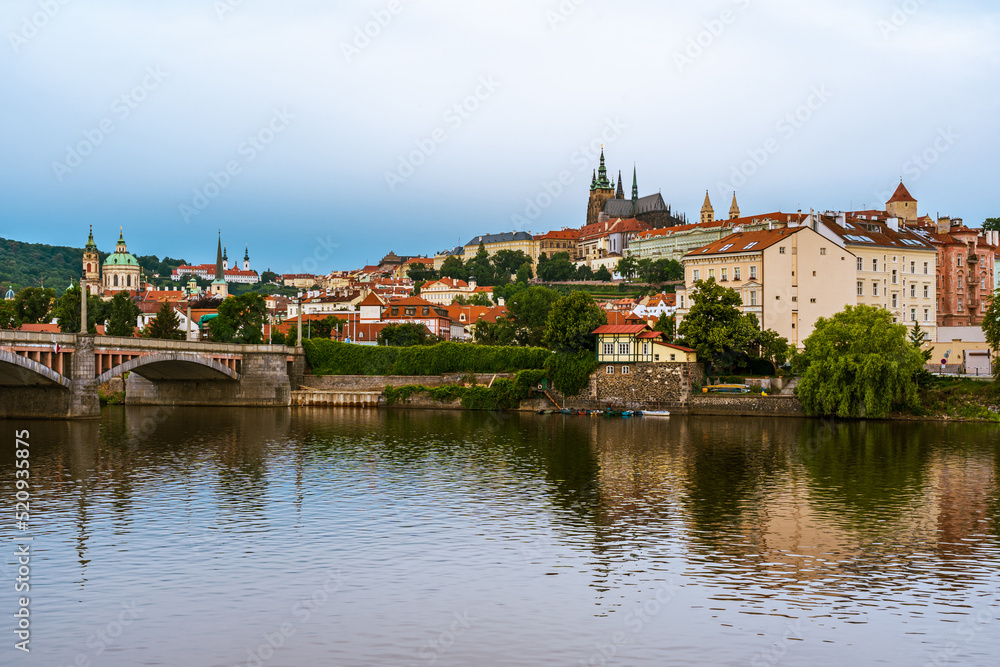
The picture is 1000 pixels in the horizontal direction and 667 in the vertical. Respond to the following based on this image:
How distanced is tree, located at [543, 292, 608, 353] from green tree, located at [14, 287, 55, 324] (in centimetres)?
Result: 6629

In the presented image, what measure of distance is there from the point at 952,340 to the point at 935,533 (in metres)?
61.6

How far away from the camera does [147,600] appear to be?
18.9m

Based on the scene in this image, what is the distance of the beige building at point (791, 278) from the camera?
76.4m

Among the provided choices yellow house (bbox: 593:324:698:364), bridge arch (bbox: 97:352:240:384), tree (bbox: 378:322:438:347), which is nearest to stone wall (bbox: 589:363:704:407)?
yellow house (bbox: 593:324:698:364)

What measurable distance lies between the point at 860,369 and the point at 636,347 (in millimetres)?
17140

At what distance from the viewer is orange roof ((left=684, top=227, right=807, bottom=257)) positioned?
252 ft

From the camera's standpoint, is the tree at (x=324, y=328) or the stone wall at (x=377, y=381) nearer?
the stone wall at (x=377, y=381)

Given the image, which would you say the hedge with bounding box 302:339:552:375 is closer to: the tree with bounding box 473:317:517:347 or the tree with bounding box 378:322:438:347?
the tree with bounding box 378:322:438:347

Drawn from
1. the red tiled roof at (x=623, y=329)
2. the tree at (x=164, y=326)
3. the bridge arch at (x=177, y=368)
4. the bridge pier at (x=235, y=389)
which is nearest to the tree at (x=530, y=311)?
the red tiled roof at (x=623, y=329)

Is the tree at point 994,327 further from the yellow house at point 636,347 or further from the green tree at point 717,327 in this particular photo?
the yellow house at point 636,347

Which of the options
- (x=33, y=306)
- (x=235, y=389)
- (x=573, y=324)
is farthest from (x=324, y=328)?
(x=573, y=324)

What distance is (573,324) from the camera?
74188 mm

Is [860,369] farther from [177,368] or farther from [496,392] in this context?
[177,368]

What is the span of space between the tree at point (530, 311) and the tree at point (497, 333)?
129 centimetres
